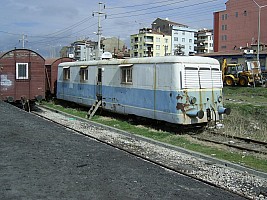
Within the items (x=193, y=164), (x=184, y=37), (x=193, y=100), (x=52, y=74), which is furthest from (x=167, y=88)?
(x=184, y=37)

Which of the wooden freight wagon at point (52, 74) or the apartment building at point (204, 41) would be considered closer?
the wooden freight wagon at point (52, 74)

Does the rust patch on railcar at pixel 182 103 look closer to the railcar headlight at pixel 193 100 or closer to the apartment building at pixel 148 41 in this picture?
the railcar headlight at pixel 193 100

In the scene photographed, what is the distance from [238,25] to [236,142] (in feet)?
188

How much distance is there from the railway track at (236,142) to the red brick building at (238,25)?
4971 centimetres

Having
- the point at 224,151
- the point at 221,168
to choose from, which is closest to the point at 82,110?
the point at 224,151

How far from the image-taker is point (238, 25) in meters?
64.6

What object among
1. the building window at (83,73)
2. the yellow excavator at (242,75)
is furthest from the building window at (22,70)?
the yellow excavator at (242,75)

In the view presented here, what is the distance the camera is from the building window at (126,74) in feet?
49.5

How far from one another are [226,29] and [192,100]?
58.6 meters

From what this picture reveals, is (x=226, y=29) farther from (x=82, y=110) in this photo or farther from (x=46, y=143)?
(x=46, y=143)

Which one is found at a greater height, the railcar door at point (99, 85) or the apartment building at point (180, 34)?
the apartment building at point (180, 34)

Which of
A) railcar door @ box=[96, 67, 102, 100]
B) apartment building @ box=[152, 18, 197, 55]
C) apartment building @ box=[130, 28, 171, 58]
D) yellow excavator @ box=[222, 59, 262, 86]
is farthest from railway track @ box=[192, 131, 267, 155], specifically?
apartment building @ box=[152, 18, 197, 55]

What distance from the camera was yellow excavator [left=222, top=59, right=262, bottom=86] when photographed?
102ft

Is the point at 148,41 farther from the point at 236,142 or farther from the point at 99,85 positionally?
the point at 236,142
